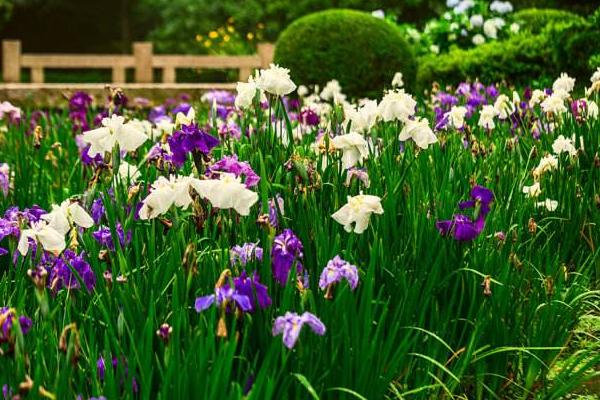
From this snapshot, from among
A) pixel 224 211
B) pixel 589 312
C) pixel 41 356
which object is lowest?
pixel 589 312

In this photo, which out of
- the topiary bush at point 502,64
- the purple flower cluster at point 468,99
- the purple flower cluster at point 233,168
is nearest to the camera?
the purple flower cluster at point 233,168

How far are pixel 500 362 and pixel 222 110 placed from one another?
356cm

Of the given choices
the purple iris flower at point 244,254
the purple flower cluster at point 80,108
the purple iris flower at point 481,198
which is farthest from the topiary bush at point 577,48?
the purple iris flower at point 244,254

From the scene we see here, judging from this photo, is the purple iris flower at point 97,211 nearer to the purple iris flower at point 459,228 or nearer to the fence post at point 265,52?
the purple iris flower at point 459,228

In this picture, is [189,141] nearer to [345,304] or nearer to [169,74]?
[345,304]

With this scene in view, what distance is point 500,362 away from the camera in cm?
259

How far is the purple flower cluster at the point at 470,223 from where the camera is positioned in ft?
8.32

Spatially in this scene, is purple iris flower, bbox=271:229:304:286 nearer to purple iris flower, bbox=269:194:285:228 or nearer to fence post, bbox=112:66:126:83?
purple iris flower, bbox=269:194:285:228

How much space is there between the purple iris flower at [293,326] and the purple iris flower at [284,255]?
339mm

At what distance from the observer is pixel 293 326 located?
1912 mm

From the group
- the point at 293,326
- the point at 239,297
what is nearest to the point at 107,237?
the point at 239,297

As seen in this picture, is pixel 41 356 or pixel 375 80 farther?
pixel 375 80

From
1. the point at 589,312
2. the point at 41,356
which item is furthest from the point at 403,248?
the point at 41,356

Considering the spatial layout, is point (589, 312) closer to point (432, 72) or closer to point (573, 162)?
point (573, 162)
